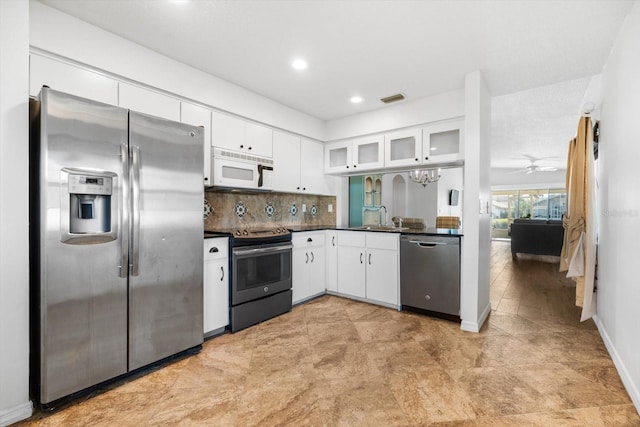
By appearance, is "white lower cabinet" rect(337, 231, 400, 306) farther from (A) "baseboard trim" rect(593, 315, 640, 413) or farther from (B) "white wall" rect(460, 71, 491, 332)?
(A) "baseboard trim" rect(593, 315, 640, 413)

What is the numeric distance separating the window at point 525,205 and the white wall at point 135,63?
10.5 m

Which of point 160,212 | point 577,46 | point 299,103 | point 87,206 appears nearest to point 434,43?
point 577,46

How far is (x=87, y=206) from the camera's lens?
6.06 ft

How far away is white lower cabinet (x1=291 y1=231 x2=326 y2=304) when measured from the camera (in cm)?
357

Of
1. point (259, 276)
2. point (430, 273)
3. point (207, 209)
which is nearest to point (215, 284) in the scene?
point (259, 276)

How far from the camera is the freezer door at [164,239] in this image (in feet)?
6.64

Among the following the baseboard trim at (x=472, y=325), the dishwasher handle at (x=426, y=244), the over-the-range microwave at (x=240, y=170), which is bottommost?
the baseboard trim at (x=472, y=325)

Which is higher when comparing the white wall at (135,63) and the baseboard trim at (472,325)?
the white wall at (135,63)

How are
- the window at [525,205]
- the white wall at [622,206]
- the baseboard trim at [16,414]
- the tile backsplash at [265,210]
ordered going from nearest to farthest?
1. the baseboard trim at [16,414]
2. the white wall at [622,206]
3. the tile backsplash at [265,210]
4. the window at [525,205]

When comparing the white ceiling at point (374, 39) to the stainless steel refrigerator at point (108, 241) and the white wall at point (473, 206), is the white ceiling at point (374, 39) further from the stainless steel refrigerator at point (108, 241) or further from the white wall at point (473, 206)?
the stainless steel refrigerator at point (108, 241)

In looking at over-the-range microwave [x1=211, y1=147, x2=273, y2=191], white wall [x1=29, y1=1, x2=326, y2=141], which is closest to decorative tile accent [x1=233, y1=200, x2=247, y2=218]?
over-the-range microwave [x1=211, y1=147, x2=273, y2=191]

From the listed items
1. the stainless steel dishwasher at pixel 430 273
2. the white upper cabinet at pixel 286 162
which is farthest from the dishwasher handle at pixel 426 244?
the white upper cabinet at pixel 286 162

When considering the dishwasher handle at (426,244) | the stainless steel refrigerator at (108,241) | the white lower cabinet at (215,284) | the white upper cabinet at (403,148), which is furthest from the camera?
the white upper cabinet at (403,148)

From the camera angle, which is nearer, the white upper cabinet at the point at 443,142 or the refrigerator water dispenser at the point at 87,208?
the refrigerator water dispenser at the point at 87,208
